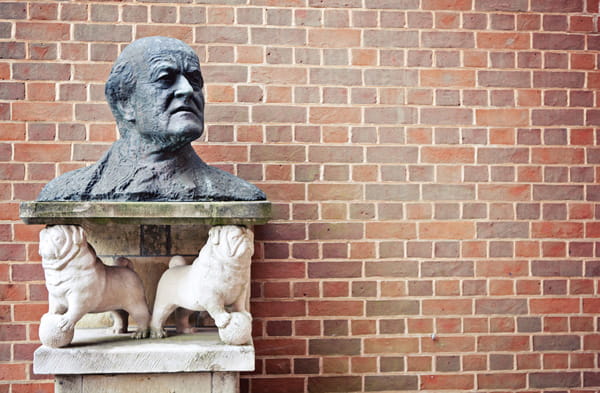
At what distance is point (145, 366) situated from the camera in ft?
6.53

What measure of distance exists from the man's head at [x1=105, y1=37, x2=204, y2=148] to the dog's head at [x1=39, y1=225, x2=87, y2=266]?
41 centimetres

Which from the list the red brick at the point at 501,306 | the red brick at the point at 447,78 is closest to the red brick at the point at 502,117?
the red brick at the point at 447,78

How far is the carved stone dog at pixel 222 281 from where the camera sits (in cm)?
198

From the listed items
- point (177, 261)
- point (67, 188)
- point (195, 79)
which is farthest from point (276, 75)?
point (67, 188)

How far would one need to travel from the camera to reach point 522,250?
2867 mm

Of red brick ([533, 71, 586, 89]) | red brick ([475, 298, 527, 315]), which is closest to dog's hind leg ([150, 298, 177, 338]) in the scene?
red brick ([475, 298, 527, 315])

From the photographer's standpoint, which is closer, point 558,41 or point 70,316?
point 70,316

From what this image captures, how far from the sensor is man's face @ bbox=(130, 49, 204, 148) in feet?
6.60

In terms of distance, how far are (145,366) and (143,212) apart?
1.70ft

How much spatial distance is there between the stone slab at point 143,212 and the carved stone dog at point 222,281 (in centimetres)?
5

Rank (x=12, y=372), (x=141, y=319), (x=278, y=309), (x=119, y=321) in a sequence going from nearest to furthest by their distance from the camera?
(x=141, y=319)
(x=119, y=321)
(x=12, y=372)
(x=278, y=309)

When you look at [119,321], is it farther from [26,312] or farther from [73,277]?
[26,312]

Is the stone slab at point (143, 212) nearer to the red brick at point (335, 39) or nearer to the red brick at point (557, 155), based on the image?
the red brick at point (335, 39)

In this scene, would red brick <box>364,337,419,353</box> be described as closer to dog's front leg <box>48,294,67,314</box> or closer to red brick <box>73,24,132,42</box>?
dog's front leg <box>48,294,67,314</box>
